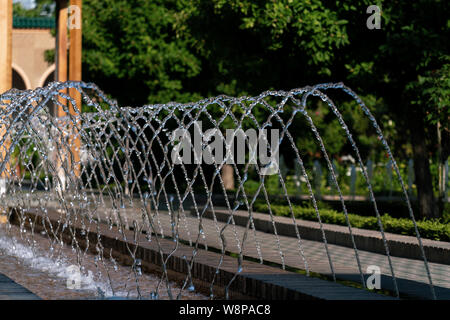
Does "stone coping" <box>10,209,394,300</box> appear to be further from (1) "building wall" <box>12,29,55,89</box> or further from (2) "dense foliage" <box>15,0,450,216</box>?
(1) "building wall" <box>12,29,55,89</box>

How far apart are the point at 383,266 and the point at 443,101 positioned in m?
3.65

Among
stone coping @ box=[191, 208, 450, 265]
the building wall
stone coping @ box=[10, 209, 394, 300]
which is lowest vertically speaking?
stone coping @ box=[191, 208, 450, 265]

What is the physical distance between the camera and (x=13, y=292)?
4.85 meters

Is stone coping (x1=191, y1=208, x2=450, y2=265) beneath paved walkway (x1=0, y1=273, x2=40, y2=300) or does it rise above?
beneath

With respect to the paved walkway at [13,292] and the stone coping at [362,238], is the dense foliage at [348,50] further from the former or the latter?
the paved walkway at [13,292]

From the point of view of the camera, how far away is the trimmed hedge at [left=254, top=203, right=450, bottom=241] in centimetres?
958

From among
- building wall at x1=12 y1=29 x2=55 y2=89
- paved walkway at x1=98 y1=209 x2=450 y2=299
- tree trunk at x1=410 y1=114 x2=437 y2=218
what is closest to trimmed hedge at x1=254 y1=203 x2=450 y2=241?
paved walkway at x1=98 y1=209 x2=450 y2=299

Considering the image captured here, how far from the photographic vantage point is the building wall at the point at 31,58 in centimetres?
3111

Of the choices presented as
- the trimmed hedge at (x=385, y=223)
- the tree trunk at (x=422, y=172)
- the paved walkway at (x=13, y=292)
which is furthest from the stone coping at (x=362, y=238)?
the paved walkway at (x=13, y=292)

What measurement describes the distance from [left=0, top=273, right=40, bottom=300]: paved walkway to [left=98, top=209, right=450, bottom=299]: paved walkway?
222 centimetres

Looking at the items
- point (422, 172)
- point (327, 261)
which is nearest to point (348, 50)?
point (422, 172)
